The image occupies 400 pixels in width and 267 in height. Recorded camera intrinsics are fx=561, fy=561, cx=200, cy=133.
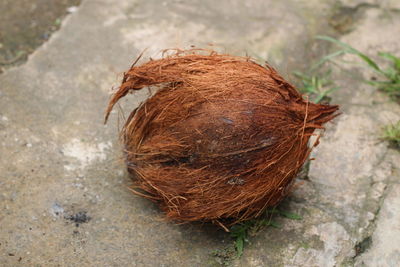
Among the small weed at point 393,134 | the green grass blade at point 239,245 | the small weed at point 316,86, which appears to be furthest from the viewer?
the small weed at point 316,86

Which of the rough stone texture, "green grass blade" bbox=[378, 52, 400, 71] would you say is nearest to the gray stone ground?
the rough stone texture

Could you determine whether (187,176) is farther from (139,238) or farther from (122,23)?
(122,23)

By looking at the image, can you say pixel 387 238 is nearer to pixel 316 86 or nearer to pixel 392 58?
pixel 316 86

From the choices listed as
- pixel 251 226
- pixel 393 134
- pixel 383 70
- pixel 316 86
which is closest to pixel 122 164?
pixel 251 226

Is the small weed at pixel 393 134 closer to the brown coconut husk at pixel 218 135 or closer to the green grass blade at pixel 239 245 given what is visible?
the brown coconut husk at pixel 218 135

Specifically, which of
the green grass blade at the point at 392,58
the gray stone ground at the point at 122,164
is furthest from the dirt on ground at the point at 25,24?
the green grass blade at the point at 392,58

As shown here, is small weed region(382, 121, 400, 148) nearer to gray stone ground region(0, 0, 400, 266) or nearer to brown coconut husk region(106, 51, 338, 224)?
gray stone ground region(0, 0, 400, 266)
